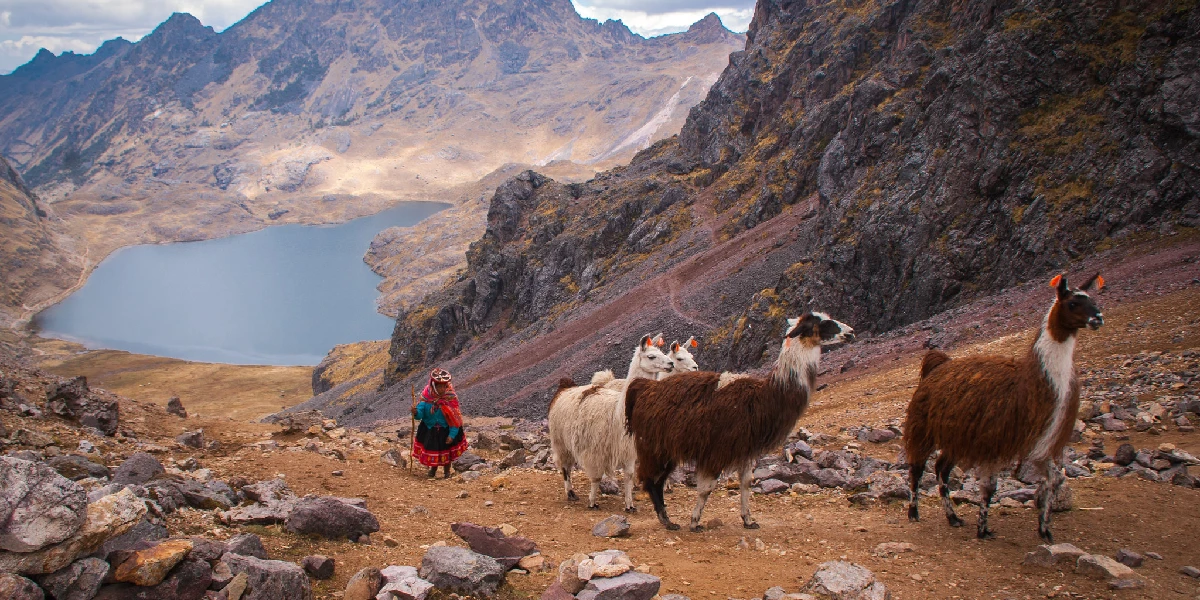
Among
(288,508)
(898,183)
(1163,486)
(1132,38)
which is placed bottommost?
(1163,486)

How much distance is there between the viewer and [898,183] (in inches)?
1229

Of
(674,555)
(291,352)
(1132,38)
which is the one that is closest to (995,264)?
(1132,38)

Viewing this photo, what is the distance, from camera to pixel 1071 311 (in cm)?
704

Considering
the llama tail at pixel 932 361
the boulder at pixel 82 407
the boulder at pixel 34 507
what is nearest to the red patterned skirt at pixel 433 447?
the boulder at pixel 82 407

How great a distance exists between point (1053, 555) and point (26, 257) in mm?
180783

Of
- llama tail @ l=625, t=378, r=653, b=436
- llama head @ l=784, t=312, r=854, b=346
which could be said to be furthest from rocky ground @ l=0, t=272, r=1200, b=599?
llama head @ l=784, t=312, r=854, b=346

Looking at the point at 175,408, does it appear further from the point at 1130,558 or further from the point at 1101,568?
the point at 1130,558

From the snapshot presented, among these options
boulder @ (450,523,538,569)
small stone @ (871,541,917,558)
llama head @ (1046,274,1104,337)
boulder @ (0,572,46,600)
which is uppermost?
llama head @ (1046,274,1104,337)

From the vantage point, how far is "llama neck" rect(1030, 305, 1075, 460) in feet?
23.1

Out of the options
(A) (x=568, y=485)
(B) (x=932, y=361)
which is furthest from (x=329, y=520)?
(B) (x=932, y=361)

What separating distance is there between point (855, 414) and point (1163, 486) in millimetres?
7166

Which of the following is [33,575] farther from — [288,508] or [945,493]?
[945,493]

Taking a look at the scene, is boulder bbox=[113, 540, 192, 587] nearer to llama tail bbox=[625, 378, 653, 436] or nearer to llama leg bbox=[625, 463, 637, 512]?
llama tail bbox=[625, 378, 653, 436]

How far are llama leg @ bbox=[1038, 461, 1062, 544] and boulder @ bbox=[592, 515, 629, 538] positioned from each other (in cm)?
430
